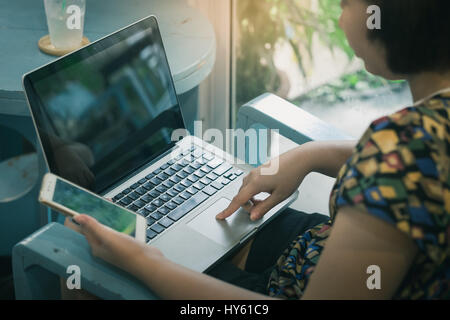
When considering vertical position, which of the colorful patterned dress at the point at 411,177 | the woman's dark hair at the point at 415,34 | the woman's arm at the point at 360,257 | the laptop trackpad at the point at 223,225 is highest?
the woman's dark hair at the point at 415,34

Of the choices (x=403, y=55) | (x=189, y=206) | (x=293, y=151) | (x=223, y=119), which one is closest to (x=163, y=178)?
(x=189, y=206)

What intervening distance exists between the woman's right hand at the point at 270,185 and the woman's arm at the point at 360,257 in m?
0.29

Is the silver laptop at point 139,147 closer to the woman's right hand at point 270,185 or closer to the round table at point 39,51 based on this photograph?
the woman's right hand at point 270,185

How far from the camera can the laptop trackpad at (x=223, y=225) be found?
37.9 inches

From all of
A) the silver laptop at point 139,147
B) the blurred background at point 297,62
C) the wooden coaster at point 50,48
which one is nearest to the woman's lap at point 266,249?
the silver laptop at point 139,147

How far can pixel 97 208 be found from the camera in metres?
0.85

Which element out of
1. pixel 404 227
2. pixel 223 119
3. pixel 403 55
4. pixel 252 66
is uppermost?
pixel 403 55

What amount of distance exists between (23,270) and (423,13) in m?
0.64

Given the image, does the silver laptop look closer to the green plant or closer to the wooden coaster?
the wooden coaster

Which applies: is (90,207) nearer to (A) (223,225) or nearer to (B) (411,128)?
(A) (223,225)

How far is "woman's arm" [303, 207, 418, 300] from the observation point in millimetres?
655

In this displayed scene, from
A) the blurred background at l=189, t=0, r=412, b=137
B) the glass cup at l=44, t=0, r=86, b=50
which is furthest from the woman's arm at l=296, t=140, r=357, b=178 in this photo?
the blurred background at l=189, t=0, r=412, b=137

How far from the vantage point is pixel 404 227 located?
638 millimetres
